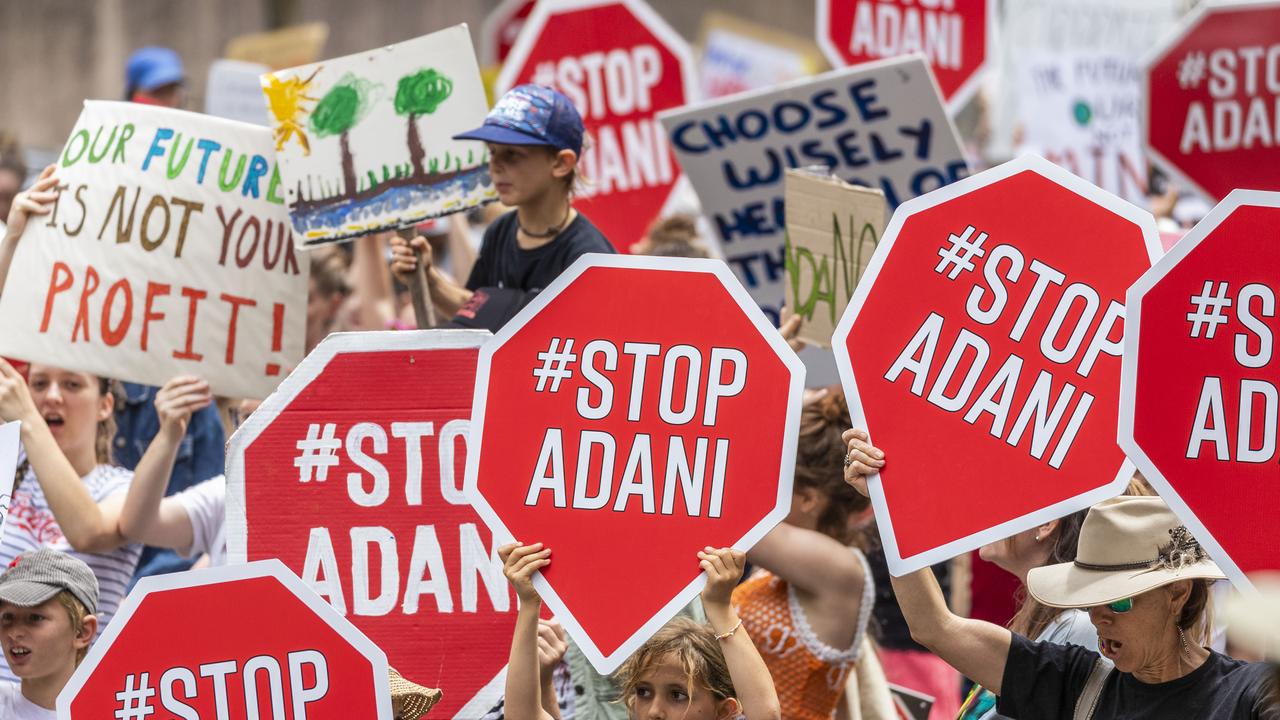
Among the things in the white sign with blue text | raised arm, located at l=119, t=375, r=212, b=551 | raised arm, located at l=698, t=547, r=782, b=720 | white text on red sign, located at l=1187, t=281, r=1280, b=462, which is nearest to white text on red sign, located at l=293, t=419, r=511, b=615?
raised arm, located at l=698, t=547, r=782, b=720

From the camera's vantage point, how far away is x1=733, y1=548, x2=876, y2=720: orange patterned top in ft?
14.4

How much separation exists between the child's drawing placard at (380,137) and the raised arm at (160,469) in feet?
1.68

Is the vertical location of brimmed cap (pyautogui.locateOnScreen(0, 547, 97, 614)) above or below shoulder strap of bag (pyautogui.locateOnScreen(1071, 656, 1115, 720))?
above

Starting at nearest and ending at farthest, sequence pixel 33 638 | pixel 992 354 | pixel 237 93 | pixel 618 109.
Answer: pixel 992 354 → pixel 33 638 → pixel 618 109 → pixel 237 93

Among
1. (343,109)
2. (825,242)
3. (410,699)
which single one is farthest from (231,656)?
(825,242)

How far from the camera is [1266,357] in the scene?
315cm

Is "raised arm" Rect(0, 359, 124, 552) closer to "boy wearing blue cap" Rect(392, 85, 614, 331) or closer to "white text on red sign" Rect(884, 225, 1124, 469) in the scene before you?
"boy wearing blue cap" Rect(392, 85, 614, 331)

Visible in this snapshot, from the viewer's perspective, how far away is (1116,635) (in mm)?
3332

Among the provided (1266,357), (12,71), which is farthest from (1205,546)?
(12,71)

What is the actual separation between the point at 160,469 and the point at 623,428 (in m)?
1.64

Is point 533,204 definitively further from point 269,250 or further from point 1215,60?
point 1215,60

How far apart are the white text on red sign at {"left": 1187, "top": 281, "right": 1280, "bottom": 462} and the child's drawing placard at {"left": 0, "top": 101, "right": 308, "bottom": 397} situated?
2635mm

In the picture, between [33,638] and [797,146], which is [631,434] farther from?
[797,146]

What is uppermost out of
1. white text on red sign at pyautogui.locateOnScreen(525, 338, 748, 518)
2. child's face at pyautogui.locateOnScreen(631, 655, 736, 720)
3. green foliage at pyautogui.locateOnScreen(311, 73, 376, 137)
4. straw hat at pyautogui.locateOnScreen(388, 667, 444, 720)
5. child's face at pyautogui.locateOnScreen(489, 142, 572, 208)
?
green foliage at pyautogui.locateOnScreen(311, 73, 376, 137)
